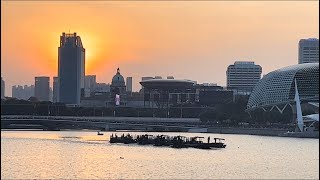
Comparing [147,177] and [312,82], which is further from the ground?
[312,82]

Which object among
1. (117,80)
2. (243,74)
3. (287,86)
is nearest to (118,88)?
(117,80)

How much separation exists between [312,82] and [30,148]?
5758 cm

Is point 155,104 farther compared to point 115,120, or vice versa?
point 155,104

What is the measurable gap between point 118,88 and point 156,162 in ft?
424

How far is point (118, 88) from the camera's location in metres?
174

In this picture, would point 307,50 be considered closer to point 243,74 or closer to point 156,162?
point 243,74

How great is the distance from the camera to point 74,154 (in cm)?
5156

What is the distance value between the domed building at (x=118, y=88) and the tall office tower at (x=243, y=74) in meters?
25.3

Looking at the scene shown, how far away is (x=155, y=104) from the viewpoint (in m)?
153

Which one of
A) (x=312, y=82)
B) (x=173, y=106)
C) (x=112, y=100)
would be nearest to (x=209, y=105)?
(x=173, y=106)

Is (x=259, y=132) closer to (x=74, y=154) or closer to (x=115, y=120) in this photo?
(x=115, y=120)

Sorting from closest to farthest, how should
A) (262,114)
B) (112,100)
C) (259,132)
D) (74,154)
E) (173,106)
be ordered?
1. (74,154)
2. (259,132)
3. (262,114)
4. (173,106)
5. (112,100)

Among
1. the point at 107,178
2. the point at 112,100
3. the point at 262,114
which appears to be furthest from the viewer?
the point at 112,100


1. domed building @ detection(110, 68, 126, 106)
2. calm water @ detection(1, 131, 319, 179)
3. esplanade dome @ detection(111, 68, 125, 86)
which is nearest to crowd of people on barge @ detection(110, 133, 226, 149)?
calm water @ detection(1, 131, 319, 179)
